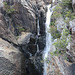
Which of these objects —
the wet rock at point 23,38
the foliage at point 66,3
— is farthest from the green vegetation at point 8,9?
the foliage at point 66,3

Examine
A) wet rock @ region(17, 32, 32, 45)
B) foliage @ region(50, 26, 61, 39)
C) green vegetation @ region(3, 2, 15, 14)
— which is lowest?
wet rock @ region(17, 32, 32, 45)

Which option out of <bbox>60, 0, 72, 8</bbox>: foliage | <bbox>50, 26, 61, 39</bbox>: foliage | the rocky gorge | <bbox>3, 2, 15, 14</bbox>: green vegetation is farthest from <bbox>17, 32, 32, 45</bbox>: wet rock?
<bbox>60, 0, 72, 8</bbox>: foliage

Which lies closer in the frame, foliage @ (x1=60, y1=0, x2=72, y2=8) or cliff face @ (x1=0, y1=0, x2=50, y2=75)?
cliff face @ (x1=0, y1=0, x2=50, y2=75)

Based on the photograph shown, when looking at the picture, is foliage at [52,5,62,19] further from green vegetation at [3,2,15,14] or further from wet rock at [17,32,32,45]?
green vegetation at [3,2,15,14]

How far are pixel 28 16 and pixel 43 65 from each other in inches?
359

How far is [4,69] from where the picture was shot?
8.59 meters

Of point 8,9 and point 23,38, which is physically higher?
point 8,9

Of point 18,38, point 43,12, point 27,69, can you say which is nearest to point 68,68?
point 27,69

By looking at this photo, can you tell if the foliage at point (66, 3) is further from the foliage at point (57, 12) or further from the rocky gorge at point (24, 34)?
the foliage at point (57, 12)

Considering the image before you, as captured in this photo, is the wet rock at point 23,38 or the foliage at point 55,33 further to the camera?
the wet rock at point 23,38

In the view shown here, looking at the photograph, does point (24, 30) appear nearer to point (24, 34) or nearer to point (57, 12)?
point (24, 34)

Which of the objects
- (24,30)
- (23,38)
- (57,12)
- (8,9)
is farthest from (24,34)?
(57,12)

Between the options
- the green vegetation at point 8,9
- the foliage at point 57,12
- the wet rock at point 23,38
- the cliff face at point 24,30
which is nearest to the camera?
the cliff face at point 24,30

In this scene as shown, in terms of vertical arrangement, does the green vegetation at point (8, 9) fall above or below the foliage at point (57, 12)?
above
